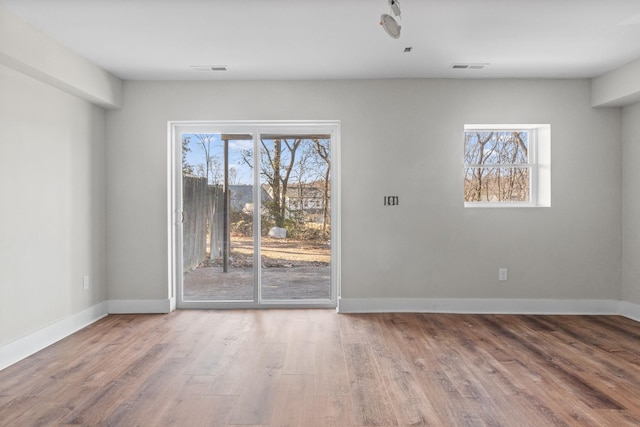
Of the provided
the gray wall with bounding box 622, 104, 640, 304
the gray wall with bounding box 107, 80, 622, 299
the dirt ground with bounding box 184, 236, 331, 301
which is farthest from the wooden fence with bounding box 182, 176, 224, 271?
the gray wall with bounding box 622, 104, 640, 304

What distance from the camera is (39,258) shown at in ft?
12.2

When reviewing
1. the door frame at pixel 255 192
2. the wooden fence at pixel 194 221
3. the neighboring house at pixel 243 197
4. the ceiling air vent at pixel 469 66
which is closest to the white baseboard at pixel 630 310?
the ceiling air vent at pixel 469 66

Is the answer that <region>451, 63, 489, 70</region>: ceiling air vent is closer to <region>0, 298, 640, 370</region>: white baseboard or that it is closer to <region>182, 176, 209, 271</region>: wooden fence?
<region>0, 298, 640, 370</region>: white baseboard

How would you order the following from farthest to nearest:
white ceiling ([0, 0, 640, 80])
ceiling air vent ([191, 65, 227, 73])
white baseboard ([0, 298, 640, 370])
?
1. white baseboard ([0, 298, 640, 370])
2. ceiling air vent ([191, 65, 227, 73])
3. white ceiling ([0, 0, 640, 80])

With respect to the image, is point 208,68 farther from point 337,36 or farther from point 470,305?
point 470,305

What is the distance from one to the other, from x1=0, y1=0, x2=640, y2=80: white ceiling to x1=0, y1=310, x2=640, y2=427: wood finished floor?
8.23ft

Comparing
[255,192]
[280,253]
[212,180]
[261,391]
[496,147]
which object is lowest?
[261,391]

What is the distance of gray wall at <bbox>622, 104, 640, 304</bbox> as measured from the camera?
4594mm

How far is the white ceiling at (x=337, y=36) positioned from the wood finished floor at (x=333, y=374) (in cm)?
251

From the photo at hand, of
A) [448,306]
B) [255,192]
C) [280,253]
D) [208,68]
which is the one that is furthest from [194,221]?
[448,306]

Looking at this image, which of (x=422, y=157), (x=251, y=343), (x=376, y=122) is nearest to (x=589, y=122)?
(x=422, y=157)

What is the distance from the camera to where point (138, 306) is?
15.8 ft

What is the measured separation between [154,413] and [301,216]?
287 centimetres

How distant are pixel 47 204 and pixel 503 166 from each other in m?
4.56
